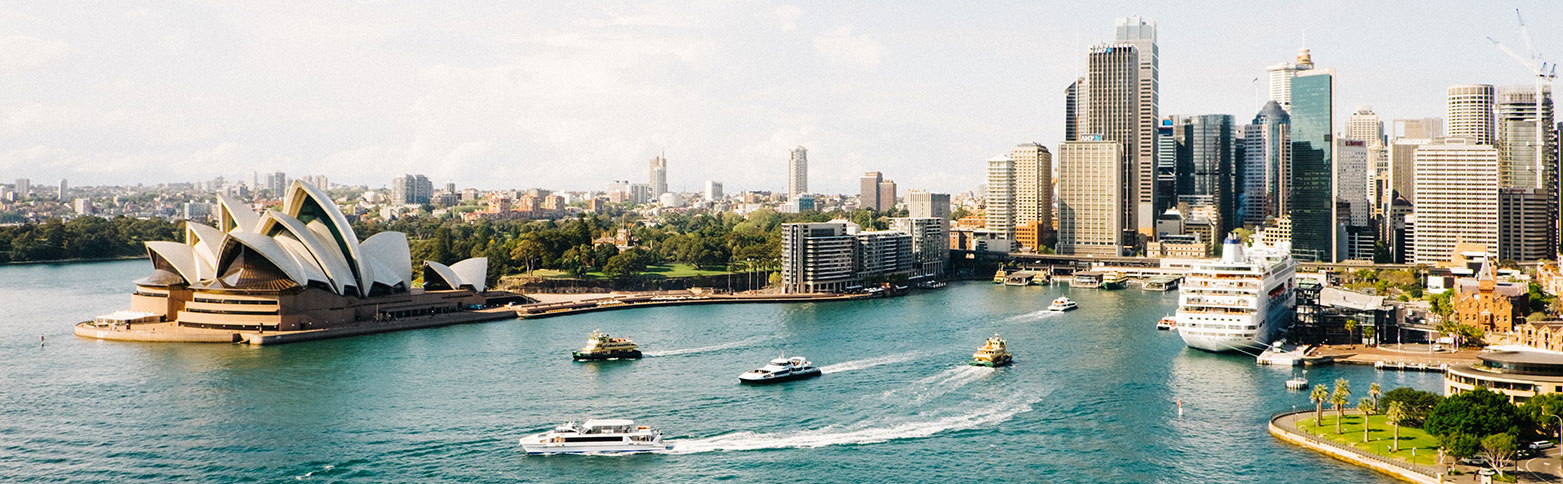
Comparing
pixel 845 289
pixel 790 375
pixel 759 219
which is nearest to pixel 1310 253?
pixel 845 289

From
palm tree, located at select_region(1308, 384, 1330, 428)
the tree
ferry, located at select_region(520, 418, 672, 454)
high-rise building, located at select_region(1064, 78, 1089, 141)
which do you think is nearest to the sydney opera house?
ferry, located at select_region(520, 418, 672, 454)

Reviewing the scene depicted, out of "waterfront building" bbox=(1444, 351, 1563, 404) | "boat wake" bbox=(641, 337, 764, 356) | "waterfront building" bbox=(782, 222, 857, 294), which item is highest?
"waterfront building" bbox=(782, 222, 857, 294)

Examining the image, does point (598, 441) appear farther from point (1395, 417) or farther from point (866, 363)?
point (1395, 417)

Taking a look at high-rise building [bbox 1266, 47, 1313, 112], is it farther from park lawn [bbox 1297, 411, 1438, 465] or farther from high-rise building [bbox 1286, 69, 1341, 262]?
park lawn [bbox 1297, 411, 1438, 465]

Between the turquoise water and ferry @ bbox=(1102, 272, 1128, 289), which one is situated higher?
ferry @ bbox=(1102, 272, 1128, 289)

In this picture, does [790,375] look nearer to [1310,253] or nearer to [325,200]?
[325,200]

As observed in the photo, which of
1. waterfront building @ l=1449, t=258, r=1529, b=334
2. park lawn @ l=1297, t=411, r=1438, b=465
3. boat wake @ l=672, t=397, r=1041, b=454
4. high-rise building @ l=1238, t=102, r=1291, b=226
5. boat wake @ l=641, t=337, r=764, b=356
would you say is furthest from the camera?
high-rise building @ l=1238, t=102, r=1291, b=226

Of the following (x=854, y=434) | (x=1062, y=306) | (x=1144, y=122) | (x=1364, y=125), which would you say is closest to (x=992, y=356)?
(x=854, y=434)
